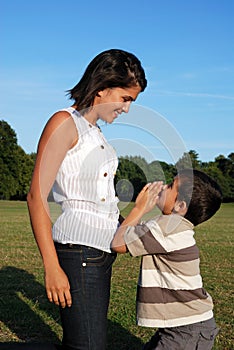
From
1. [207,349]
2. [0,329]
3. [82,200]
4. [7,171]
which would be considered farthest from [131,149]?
[7,171]

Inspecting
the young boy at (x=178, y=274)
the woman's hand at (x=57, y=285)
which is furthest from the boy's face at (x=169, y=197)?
the woman's hand at (x=57, y=285)

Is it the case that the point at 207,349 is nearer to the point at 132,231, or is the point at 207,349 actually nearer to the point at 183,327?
the point at 183,327

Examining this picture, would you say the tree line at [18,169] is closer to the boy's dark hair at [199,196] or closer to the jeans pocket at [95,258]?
Answer: the boy's dark hair at [199,196]

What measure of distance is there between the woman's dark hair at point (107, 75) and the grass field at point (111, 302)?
754 mm

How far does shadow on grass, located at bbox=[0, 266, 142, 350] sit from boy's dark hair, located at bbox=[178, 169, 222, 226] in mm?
1563

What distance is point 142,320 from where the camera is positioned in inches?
154

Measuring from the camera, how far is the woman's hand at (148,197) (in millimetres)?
3289

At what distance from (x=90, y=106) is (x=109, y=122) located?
0.15 metres

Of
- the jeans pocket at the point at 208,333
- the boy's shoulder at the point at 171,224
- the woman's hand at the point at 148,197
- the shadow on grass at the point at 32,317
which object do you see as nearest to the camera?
the woman's hand at the point at 148,197

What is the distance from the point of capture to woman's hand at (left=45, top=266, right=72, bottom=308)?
2795mm

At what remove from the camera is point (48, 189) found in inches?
110

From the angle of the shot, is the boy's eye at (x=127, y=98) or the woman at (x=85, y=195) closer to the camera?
the woman at (x=85, y=195)

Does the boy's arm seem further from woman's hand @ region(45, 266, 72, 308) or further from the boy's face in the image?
woman's hand @ region(45, 266, 72, 308)

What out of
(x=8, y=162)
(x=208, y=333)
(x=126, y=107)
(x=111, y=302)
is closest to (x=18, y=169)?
(x=8, y=162)
